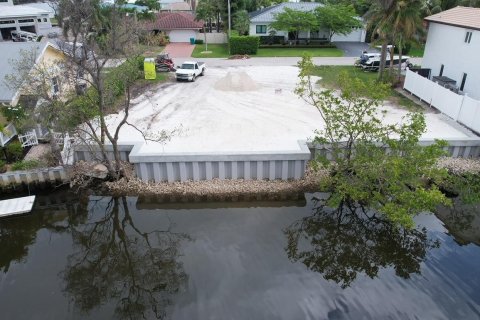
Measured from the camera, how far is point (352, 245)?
12219 millimetres

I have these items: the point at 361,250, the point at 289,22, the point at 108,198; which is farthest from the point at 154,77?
the point at 361,250

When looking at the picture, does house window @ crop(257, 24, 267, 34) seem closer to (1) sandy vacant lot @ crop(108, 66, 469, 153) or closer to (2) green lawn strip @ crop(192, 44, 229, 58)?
(2) green lawn strip @ crop(192, 44, 229, 58)

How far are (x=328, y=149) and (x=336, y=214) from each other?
3059mm

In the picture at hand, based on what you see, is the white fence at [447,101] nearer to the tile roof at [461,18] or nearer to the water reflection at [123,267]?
the tile roof at [461,18]

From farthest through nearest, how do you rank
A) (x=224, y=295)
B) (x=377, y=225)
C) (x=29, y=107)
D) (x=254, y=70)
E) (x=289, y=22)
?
1. (x=289, y=22)
2. (x=254, y=70)
3. (x=29, y=107)
4. (x=377, y=225)
5. (x=224, y=295)

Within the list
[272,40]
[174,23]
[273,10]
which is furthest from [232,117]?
[174,23]

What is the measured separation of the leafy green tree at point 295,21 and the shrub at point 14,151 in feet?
106

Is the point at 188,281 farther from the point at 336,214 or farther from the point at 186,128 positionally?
the point at 186,128

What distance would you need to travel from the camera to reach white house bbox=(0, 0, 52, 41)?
46259mm

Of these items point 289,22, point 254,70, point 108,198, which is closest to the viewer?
point 108,198

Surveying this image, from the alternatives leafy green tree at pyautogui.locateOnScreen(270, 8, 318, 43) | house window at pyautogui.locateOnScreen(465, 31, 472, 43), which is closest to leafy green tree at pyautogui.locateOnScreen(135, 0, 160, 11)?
leafy green tree at pyautogui.locateOnScreen(270, 8, 318, 43)

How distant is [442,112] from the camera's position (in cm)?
2081

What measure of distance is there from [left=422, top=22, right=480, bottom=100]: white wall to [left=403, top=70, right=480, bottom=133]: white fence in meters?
2.19

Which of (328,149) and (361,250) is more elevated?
(328,149)
